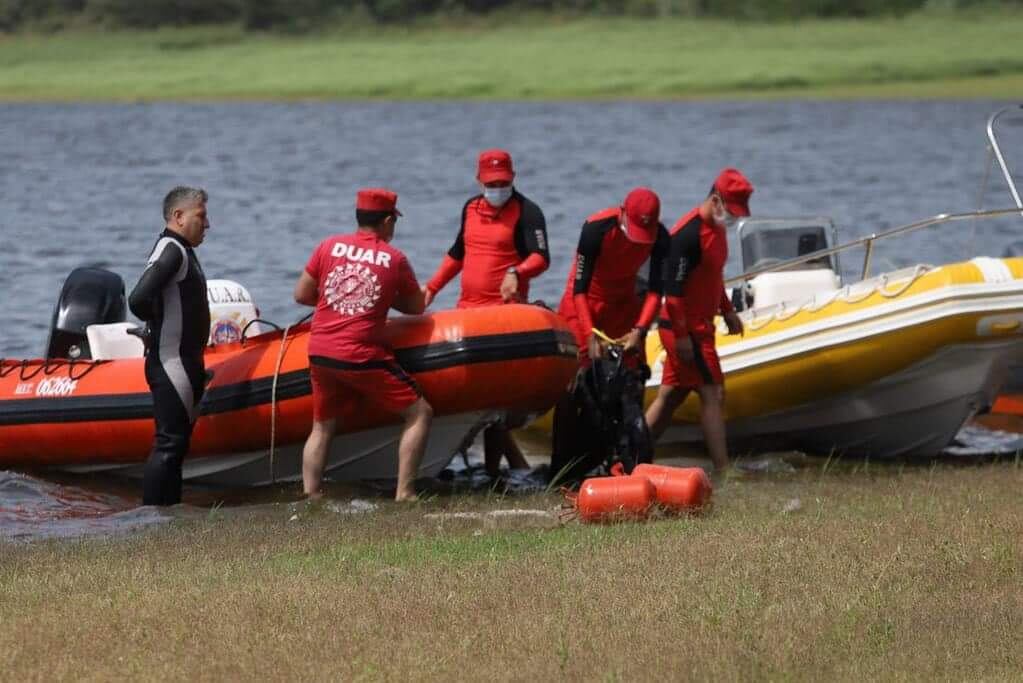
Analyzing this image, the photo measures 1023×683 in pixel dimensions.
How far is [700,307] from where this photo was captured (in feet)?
32.3

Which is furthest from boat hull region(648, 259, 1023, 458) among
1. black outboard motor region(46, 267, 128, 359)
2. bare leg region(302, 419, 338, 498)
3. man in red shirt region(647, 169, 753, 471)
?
black outboard motor region(46, 267, 128, 359)

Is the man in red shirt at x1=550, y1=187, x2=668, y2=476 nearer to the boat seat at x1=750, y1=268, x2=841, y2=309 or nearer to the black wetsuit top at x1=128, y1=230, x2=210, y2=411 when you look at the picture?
the black wetsuit top at x1=128, y1=230, x2=210, y2=411

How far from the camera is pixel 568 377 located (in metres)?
9.35

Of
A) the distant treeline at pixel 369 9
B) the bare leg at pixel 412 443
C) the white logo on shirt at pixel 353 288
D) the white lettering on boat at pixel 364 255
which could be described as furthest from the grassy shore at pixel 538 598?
the distant treeline at pixel 369 9

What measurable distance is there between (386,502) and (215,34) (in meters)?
63.0

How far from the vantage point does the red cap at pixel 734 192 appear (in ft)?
30.7

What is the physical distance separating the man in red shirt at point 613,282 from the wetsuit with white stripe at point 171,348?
6.14 ft

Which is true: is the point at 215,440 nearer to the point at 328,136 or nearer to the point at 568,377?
the point at 568,377

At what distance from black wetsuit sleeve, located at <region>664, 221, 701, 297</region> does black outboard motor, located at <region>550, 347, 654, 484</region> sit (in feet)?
1.39

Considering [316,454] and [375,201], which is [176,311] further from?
[375,201]

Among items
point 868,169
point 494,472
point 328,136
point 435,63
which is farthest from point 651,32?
point 494,472

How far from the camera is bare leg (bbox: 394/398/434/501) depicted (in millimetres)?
9008

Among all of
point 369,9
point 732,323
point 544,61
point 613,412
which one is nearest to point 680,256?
point 732,323

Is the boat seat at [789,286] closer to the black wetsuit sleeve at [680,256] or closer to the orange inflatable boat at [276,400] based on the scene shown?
the black wetsuit sleeve at [680,256]
